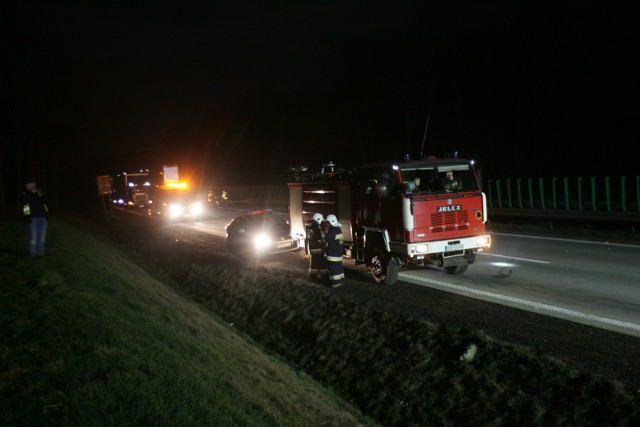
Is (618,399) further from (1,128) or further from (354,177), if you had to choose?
(1,128)

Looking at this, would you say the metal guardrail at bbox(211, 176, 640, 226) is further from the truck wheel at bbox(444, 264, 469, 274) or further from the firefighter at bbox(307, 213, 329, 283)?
the firefighter at bbox(307, 213, 329, 283)

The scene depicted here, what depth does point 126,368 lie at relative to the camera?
219 inches

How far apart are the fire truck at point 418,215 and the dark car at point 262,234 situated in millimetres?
3864

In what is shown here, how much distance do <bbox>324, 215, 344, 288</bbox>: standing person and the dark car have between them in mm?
4170

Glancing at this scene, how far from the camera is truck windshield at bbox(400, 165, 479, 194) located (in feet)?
35.8

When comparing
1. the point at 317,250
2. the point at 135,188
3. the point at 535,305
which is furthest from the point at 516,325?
the point at 135,188

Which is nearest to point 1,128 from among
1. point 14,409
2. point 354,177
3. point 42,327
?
point 354,177

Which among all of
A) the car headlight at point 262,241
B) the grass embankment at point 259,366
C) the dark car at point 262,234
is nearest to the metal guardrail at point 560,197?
the dark car at point 262,234

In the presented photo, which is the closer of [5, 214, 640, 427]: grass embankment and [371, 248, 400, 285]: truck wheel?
[5, 214, 640, 427]: grass embankment

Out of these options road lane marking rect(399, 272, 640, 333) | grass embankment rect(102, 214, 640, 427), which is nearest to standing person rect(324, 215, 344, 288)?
grass embankment rect(102, 214, 640, 427)

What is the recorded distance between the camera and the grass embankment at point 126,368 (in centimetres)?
467

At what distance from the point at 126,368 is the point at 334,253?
639 centimetres

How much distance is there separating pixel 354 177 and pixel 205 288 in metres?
5.54

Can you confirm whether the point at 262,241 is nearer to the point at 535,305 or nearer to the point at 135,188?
the point at 535,305
